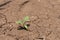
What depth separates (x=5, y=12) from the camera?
2.63 m

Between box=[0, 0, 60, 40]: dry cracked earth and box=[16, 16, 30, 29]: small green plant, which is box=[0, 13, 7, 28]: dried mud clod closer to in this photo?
box=[0, 0, 60, 40]: dry cracked earth

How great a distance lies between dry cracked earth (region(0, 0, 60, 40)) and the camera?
88.7 inches

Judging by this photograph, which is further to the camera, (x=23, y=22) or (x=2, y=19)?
(x=2, y=19)

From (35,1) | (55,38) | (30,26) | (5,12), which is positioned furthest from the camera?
(35,1)

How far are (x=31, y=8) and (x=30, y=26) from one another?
0.41 metres

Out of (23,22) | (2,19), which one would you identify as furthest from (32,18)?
(2,19)

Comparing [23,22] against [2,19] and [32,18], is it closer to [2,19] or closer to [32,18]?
[32,18]

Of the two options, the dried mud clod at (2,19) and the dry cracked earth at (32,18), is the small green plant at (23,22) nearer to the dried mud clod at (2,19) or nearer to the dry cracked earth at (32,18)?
the dry cracked earth at (32,18)

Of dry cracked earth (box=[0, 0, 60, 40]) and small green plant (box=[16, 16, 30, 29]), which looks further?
small green plant (box=[16, 16, 30, 29])

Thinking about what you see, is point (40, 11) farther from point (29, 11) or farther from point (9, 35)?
point (9, 35)

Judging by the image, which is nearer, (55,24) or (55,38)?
(55,38)

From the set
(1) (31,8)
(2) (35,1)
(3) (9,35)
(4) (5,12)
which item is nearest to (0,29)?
(3) (9,35)

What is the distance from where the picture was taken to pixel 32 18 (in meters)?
2.52

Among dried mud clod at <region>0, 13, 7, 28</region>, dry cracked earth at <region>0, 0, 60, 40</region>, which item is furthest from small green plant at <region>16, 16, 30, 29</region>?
dried mud clod at <region>0, 13, 7, 28</region>
